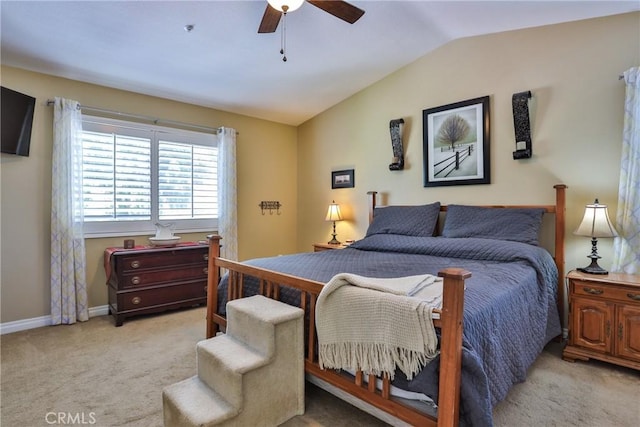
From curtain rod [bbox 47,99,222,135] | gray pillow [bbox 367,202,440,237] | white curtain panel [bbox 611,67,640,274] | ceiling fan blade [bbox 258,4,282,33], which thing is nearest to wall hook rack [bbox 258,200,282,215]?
curtain rod [bbox 47,99,222,135]

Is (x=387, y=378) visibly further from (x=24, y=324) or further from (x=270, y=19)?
(x=24, y=324)

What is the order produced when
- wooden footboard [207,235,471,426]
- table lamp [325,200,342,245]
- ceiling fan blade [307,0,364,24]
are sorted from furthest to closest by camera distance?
1. table lamp [325,200,342,245]
2. ceiling fan blade [307,0,364,24]
3. wooden footboard [207,235,471,426]

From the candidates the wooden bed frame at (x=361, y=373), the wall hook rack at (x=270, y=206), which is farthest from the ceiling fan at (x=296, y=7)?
the wall hook rack at (x=270, y=206)

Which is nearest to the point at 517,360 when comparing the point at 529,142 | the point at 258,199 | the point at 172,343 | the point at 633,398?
the point at 633,398

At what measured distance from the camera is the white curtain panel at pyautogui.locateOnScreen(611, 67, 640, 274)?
2584 millimetres

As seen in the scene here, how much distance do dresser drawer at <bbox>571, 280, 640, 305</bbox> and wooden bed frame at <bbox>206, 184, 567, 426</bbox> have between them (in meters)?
1.84

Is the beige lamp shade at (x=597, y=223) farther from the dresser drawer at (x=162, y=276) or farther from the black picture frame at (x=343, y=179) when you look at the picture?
the dresser drawer at (x=162, y=276)

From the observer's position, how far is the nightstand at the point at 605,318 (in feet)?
7.62

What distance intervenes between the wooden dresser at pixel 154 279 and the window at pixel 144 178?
447mm

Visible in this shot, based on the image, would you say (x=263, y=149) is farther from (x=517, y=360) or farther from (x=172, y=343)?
(x=517, y=360)

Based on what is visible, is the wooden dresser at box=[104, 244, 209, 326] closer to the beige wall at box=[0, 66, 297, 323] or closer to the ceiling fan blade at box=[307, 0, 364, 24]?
the beige wall at box=[0, 66, 297, 323]

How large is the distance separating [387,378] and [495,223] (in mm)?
2143

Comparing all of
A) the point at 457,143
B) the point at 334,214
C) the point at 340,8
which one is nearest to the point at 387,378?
the point at 340,8

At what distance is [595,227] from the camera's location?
8.45ft
